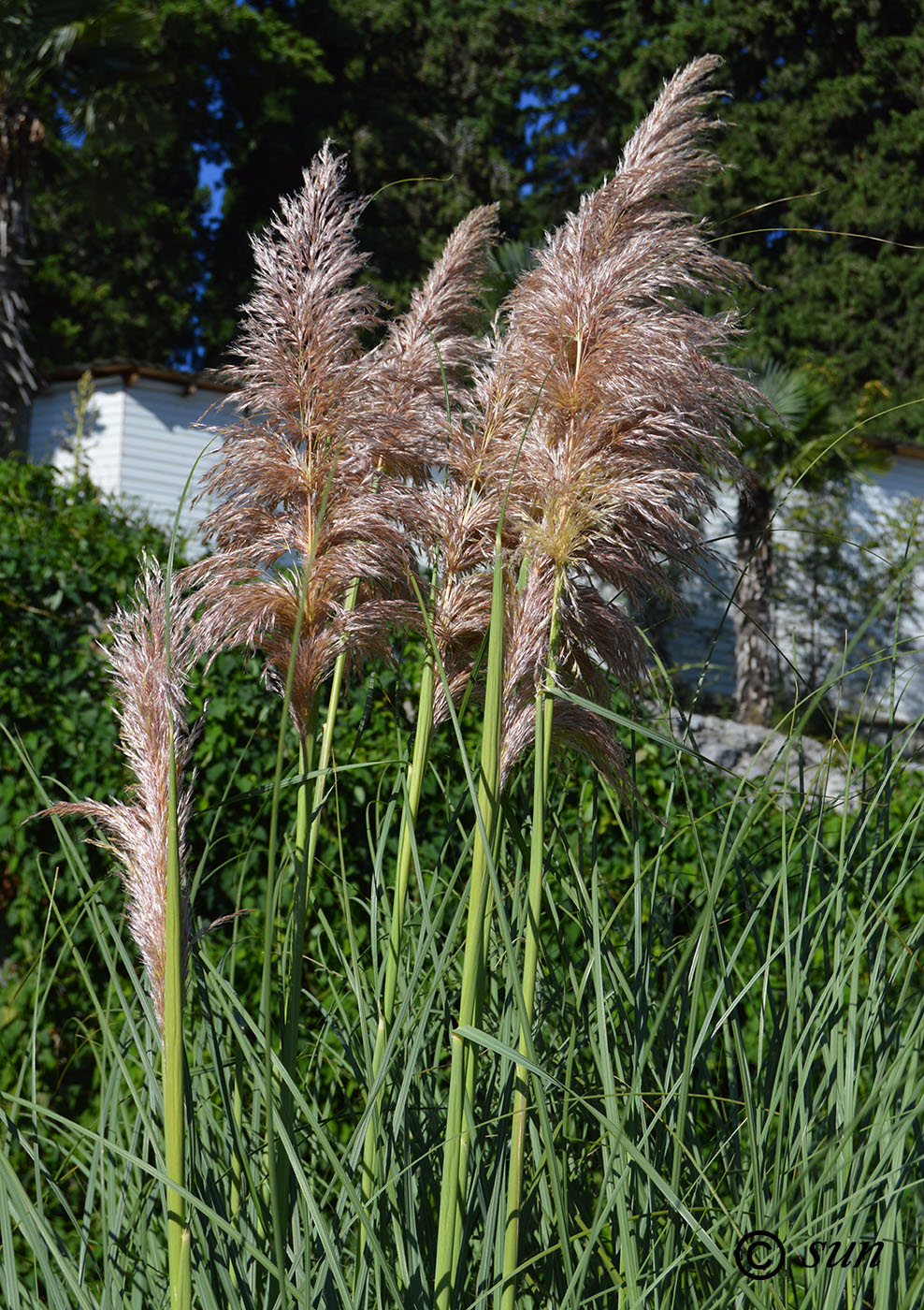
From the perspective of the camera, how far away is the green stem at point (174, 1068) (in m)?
1.21

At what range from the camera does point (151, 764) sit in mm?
1297

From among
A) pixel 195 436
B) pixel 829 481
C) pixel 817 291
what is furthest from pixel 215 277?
pixel 829 481

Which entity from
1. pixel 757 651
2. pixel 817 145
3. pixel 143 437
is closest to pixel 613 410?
pixel 757 651

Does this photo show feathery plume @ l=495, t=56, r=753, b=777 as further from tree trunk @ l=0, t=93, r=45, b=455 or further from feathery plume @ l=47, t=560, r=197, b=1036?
tree trunk @ l=0, t=93, r=45, b=455

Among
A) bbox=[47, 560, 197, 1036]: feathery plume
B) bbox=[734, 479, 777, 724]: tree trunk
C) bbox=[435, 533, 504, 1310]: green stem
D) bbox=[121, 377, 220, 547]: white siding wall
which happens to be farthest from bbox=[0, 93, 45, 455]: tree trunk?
bbox=[435, 533, 504, 1310]: green stem

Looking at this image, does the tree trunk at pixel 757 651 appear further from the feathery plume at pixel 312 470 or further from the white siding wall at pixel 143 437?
the feathery plume at pixel 312 470

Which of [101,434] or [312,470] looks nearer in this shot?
[312,470]

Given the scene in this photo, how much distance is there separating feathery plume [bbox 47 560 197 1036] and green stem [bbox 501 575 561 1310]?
0.44 meters

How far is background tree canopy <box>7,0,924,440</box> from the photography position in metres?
23.3

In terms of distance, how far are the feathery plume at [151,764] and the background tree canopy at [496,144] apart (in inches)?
851

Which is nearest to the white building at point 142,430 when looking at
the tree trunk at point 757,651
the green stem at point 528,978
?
the tree trunk at point 757,651

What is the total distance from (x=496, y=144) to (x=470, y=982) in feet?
91.6

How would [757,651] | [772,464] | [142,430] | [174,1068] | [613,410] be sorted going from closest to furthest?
[174,1068] < [613,410] < [757,651] < [772,464] < [142,430]

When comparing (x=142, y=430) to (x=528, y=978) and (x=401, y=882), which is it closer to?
(x=401, y=882)
